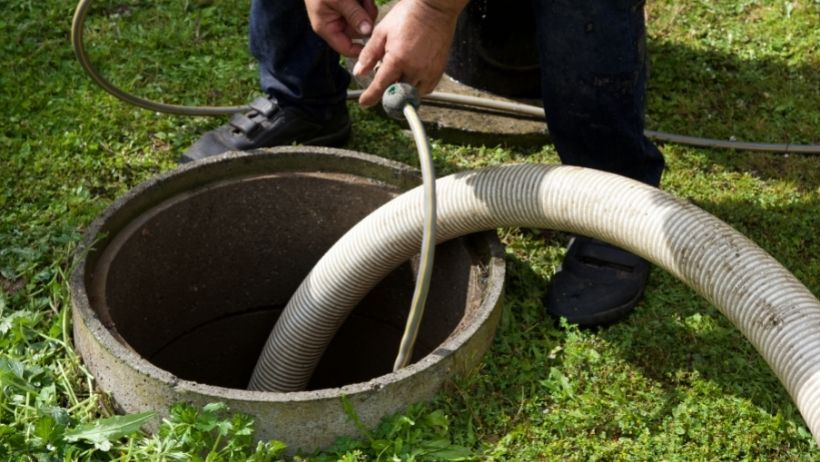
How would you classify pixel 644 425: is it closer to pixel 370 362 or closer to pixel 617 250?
pixel 617 250

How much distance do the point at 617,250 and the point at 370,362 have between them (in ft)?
3.15

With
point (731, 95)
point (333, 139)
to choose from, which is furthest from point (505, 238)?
point (731, 95)

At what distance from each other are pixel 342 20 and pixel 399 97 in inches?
16.2

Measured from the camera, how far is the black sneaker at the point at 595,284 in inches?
109

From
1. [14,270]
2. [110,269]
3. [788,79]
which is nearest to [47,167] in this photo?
[14,270]

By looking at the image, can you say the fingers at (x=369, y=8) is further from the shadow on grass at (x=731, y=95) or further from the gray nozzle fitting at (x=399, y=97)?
the shadow on grass at (x=731, y=95)

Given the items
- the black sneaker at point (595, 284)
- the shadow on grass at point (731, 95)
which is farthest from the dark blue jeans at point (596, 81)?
the shadow on grass at point (731, 95)

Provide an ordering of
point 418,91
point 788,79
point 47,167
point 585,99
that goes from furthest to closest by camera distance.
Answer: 1. point 788,79
2. point 47,167
3. point 585,99
4. point 418,91

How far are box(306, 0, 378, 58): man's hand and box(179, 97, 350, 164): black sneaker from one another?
756 millimetres

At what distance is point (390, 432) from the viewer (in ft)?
7.69

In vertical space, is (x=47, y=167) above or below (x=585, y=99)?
below

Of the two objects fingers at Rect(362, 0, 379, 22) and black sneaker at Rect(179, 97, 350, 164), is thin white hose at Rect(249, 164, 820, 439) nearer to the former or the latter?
fingers at Rect(362, 0, 379, 22)

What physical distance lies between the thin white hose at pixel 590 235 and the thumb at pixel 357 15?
1.41 feet

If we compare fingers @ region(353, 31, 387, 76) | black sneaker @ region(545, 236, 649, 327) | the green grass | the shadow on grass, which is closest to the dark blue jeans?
black sneaker @ region(545, 236, 649, 327)
